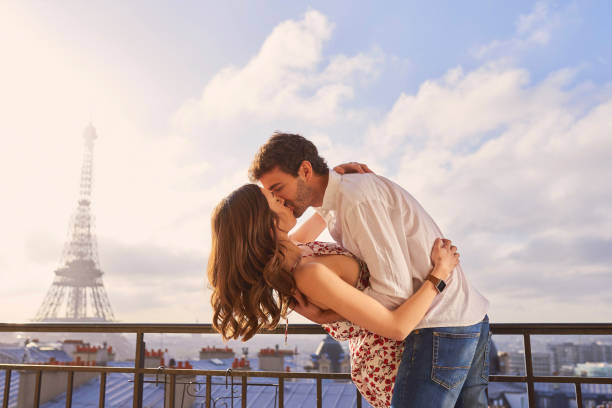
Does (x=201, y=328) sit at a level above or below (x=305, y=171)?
below

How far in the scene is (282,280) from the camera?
1.35m

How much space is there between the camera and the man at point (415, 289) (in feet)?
4.11

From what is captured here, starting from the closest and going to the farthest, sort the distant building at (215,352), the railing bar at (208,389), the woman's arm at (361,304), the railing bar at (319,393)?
the woman's arm at (361,304) → the railing bar at (319,393) → the railing bar at (208,389) → the distant building at (215,352)

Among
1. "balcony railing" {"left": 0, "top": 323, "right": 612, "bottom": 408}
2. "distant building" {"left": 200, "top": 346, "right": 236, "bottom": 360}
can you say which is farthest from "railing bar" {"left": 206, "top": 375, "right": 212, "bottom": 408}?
"distant building" {"left": 200, "top": 346, "right": 236, "bottom": 360}

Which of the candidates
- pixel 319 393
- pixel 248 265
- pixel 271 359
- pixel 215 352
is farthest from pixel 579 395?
pixel 215 352

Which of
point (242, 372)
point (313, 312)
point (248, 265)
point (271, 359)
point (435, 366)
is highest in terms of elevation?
point (248, 265)

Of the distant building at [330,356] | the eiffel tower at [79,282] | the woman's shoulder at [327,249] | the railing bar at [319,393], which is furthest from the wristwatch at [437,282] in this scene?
the eiffel tower at [79,282]

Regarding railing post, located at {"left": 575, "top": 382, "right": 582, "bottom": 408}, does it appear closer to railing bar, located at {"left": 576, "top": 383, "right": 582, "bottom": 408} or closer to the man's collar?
railing bar, located at {"left": 576, "top": 383, "right": 582, "bottom": 408}

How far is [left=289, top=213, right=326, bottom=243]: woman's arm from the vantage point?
6.05ft

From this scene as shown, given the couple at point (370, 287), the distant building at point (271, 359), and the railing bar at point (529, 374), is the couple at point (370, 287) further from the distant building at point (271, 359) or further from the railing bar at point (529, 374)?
the distant building at point (271, 359)

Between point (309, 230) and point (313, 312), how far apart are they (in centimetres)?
49

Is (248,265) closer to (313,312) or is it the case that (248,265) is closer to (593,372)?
(313,312)

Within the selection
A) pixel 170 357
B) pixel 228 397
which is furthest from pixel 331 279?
pixel 170 357

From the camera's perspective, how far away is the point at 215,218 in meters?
1.45
